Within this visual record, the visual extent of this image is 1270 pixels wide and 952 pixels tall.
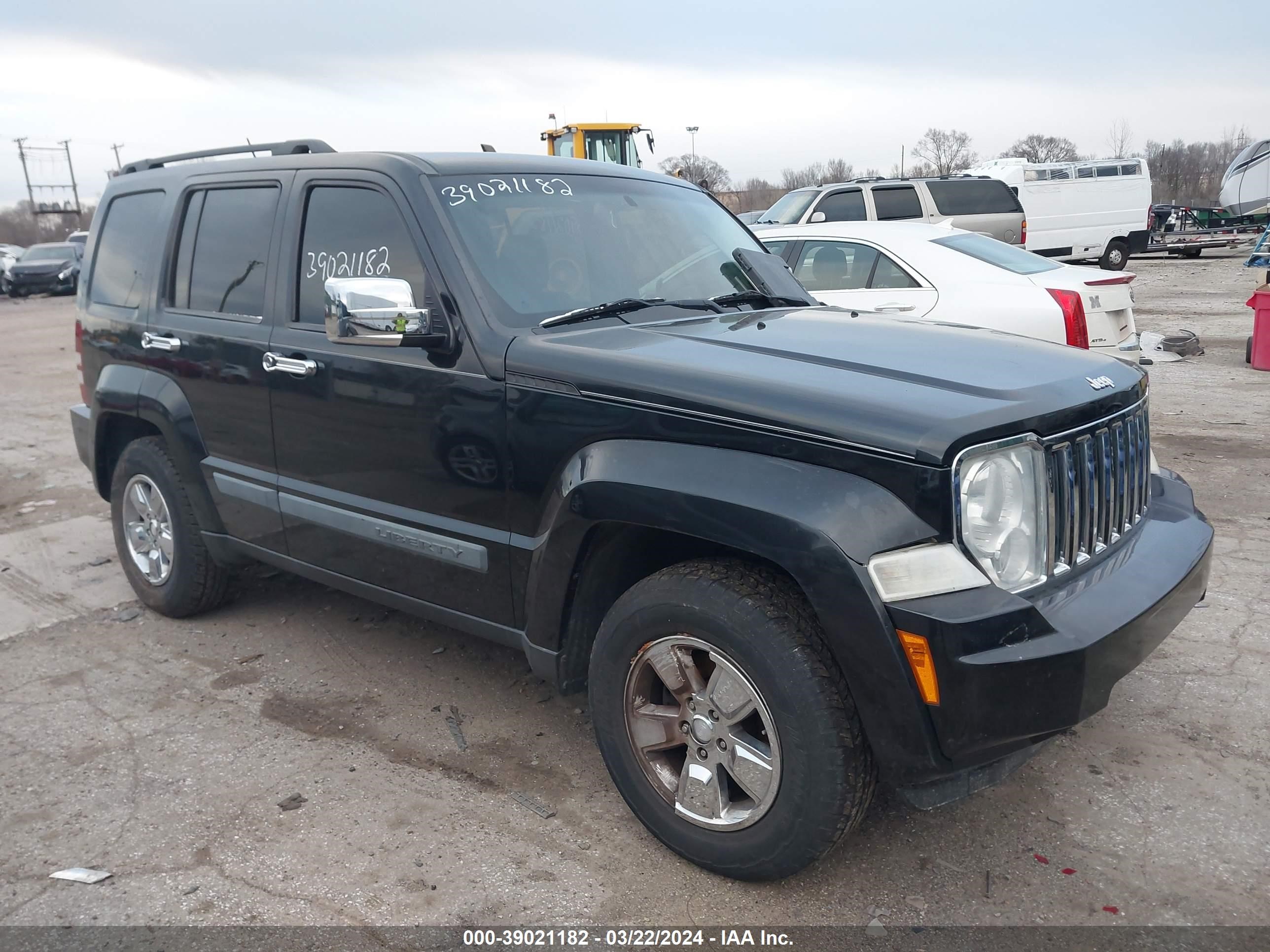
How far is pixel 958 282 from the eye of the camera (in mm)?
7020

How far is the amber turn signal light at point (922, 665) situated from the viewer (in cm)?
225

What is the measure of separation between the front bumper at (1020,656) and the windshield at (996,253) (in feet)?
17.1

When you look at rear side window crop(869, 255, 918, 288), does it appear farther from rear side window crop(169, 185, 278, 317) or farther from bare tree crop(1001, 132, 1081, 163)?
bare tree crop(1001, 132, 1081, 163)

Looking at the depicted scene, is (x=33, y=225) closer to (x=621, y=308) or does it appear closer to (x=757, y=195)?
(x=757, y=195)

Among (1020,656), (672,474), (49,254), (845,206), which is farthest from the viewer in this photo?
(49,254)

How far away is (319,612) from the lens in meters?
4.87

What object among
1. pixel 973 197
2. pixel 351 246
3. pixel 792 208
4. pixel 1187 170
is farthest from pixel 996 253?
pixel 1187 170

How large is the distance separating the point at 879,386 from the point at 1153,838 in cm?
156

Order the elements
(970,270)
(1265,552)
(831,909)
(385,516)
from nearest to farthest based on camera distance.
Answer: (831,909) < (385,516) < (1265,552) < (970,270)

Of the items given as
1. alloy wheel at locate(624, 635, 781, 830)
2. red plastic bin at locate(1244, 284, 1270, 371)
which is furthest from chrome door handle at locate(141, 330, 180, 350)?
red plastic bin at locate(1244, 284, 1270, 371)

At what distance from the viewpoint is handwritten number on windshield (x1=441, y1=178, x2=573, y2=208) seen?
3.40 metres

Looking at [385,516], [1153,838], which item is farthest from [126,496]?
[1153,838]

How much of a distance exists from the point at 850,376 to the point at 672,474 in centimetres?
54

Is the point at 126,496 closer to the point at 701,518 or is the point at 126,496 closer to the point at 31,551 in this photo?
the point at 31,551
